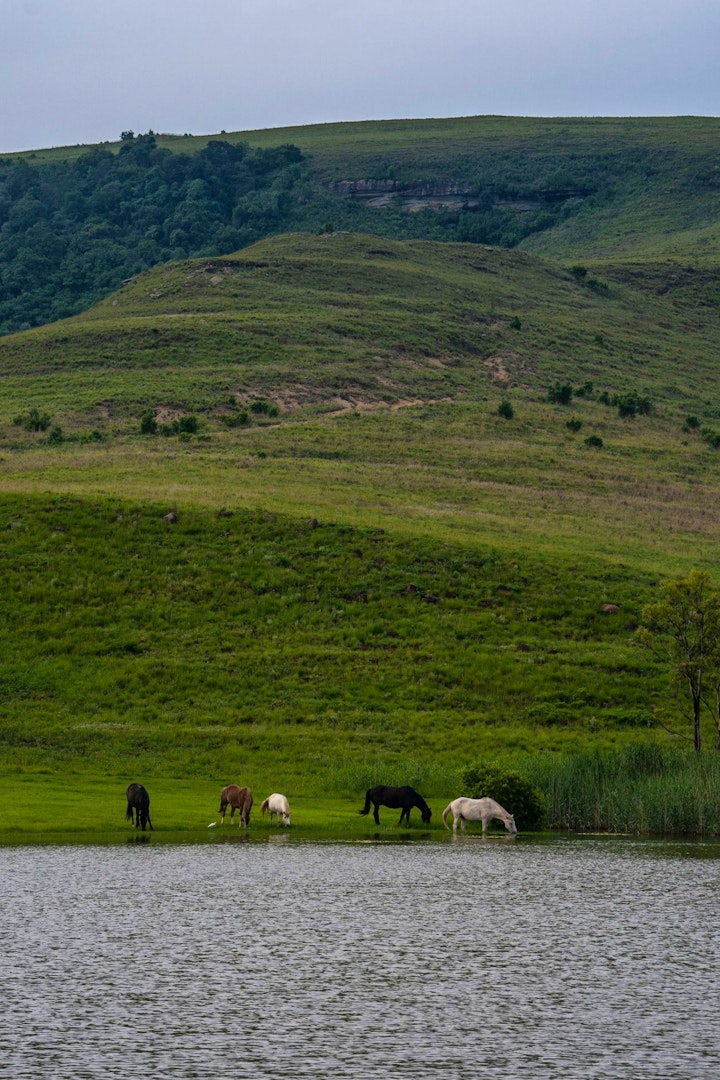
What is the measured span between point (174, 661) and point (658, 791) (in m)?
34.8

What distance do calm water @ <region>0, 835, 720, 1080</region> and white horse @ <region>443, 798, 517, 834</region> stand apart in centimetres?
758

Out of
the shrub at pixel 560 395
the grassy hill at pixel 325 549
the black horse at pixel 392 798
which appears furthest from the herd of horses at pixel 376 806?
the shrub at pixel 560 395

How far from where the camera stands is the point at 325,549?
91.2 metres

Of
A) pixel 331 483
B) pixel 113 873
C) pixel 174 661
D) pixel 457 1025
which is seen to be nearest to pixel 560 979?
pixel 457 1025

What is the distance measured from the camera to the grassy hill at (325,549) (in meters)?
66.9

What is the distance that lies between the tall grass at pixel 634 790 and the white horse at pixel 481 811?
294 cm

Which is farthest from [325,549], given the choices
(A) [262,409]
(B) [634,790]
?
(A) [262,409]

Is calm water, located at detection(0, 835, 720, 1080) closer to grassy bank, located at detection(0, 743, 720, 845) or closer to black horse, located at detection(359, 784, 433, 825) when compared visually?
grassy bank, located at detection(0, 743, 720, 845)

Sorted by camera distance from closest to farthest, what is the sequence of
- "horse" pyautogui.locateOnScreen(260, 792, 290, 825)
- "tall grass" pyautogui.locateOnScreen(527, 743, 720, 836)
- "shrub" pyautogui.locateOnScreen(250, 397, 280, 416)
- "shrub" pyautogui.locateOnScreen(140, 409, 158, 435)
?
"horse" pyautogui.locateOnScreen(260, 792, 290, 825)
"tall grass" pyautogui.locateOnScreen(527, 743, 720, 836)
"shrub" pyautogui.locateOnScreen(140, 409, 158, 435)
"shrub" pyautogui.locateOnScreen(250, 397, 280, 416)

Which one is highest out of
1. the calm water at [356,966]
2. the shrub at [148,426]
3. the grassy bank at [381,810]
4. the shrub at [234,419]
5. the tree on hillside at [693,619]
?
the shrub at [234,419]

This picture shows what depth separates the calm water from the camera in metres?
18.4

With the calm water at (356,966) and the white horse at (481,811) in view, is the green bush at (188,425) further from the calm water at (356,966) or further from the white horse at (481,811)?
the calm water at (356,966)

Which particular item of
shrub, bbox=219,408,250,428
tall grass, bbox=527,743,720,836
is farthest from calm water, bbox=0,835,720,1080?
shrub, bbox=219,408,250,428

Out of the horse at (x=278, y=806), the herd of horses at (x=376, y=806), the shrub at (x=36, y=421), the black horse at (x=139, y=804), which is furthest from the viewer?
the shrub at (x=36, y=421)
